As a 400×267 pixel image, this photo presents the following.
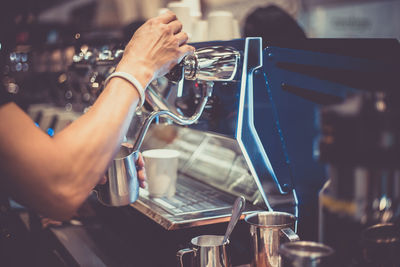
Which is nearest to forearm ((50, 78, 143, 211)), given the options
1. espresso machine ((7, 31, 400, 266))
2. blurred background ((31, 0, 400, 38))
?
espresso machine ((7, 31, 400, 266))

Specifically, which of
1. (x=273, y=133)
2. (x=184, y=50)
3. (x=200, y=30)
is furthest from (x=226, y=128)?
(x=200, y=30)

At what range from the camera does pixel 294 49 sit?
141 centimetres

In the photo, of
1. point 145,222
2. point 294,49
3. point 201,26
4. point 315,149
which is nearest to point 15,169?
point 145,222

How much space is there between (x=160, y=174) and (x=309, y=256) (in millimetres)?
817

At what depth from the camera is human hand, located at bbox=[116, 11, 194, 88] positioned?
1129 millimetres

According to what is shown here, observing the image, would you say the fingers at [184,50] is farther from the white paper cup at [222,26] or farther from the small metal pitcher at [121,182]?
the white paper cup at [222,26]

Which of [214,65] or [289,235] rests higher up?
[214,65]

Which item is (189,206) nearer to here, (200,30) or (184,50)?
(184,50)

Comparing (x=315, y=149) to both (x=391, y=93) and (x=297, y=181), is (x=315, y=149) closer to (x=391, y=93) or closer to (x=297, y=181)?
(x=297, y=181)

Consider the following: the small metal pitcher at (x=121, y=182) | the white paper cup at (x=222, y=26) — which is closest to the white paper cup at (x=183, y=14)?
the white paper cup at (x=222, y=26)

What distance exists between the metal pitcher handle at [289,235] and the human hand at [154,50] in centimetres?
50

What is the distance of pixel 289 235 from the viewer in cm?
112

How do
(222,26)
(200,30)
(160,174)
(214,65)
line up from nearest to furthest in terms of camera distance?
(214,65) < (160,174) < (222,26) < (200,30)

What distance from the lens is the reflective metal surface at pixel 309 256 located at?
0.94 m
